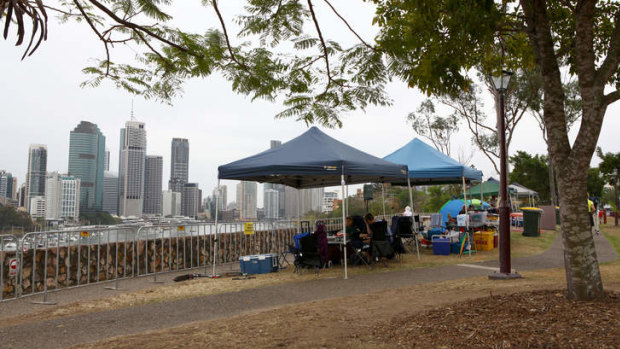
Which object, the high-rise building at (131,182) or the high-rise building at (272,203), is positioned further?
the high-rise building at (131,182)

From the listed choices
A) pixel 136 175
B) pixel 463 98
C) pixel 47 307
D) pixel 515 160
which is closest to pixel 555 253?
pixel 47 307

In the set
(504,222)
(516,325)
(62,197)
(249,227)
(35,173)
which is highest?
(35,173)

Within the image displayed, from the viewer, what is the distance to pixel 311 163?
9.02 meters

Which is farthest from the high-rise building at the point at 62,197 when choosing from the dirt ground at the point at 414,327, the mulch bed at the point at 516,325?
the mulch bed at the point at 516,325

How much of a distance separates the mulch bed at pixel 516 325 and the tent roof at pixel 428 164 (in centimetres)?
848

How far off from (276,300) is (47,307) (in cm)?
368

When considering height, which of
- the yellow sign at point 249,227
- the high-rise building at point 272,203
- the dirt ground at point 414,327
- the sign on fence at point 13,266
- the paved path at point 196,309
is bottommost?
the paved path at point 196,309

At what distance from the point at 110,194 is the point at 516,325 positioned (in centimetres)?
3717

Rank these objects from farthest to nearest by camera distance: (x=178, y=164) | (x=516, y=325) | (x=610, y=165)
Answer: (x=178, y=164), (x=610, y=165), (x=516, y=325)

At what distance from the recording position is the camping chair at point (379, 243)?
9891 mm

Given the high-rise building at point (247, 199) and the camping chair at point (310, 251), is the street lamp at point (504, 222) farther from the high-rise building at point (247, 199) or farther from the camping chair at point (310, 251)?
the high-rise building at point (247, 199)

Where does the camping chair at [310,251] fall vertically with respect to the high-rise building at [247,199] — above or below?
below

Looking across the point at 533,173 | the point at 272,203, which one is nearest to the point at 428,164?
the point at 272,203

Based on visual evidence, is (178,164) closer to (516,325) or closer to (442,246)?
(442,246)
